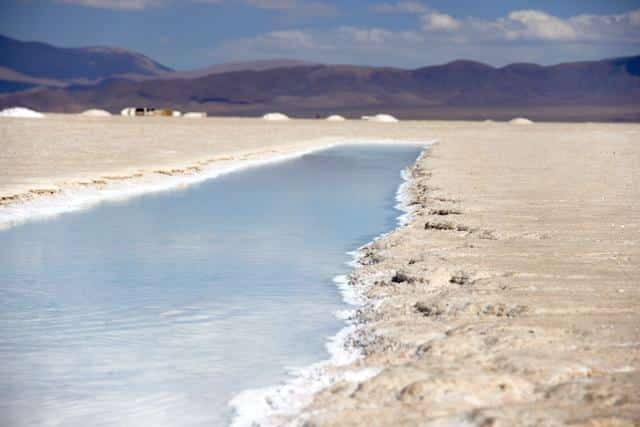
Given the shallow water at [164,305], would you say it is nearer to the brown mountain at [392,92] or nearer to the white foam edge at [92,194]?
the white foam edge at [92,194]

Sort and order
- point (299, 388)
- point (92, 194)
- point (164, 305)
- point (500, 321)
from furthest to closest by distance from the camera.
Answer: point (92, 194) < point (164, 305) < point (500, 321) < point (299, 388)

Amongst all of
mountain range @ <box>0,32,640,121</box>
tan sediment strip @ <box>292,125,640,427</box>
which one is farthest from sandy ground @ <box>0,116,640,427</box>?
mountain range @ <box>0,32,640,121</box>

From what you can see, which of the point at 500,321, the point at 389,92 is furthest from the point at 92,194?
the point at 389,92

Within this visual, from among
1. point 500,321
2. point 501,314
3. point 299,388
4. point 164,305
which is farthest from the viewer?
point 164,305

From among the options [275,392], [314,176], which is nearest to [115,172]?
[314,176]

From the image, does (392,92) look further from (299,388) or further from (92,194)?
(299,388)

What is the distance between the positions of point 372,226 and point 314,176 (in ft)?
24.5

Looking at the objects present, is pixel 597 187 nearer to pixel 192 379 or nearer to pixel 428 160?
pixel 428 160

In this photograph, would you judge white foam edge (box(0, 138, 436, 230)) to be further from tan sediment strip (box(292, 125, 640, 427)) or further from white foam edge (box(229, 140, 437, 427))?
white foam edge (box(229, 140, 437, 427))

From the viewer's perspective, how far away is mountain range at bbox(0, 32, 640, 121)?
5846 inches

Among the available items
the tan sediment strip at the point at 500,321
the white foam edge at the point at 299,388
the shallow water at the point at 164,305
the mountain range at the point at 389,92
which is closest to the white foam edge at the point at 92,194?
the shallow water at the point at 164,305

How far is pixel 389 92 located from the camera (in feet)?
559

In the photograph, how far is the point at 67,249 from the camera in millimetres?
8273

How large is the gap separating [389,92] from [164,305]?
16602 centimetres
